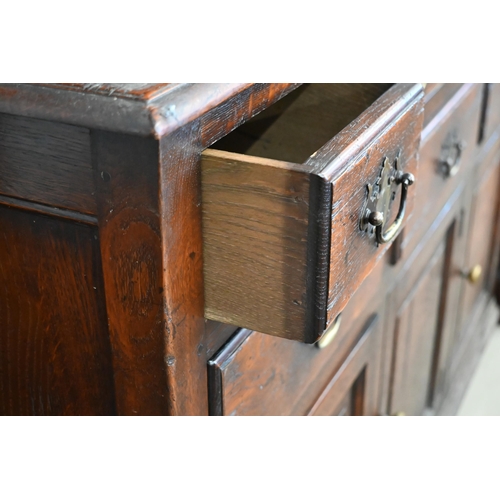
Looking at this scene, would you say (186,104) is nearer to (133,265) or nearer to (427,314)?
(133,265)

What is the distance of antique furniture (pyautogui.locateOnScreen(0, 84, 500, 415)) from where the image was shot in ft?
1.33

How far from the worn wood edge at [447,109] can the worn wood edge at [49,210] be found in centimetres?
43

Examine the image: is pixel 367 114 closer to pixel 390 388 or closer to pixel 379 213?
pixel 379 213

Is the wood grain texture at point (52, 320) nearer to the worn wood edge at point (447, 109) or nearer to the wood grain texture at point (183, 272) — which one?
the wood grain texture at point (183, 272)

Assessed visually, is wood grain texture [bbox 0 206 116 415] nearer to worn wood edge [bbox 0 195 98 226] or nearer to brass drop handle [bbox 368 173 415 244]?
worn wood edge [bbox 0 195 98 226]

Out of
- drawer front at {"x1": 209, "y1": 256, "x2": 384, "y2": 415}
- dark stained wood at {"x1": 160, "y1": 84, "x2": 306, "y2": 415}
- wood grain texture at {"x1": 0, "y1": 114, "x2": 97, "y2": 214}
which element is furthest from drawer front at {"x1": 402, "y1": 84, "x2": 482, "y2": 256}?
wood grain texture at {"x1": 0, "y1": 114, "x2": 97, "y2": 214}

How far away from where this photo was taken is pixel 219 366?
0.51 meters

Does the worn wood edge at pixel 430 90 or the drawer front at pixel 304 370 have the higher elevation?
the worn wood edge at pixel 430 90

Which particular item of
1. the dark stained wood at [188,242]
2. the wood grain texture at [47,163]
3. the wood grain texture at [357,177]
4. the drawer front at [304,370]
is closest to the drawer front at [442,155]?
the drawer front at [304,370]

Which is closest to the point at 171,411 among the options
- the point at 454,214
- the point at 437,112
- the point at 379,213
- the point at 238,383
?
the point at 238,383

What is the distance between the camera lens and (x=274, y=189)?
42cm

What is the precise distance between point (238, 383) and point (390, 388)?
495 mm

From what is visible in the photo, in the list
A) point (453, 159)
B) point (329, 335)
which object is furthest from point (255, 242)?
point (453, 159)

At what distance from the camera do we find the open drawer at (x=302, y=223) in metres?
0.42
